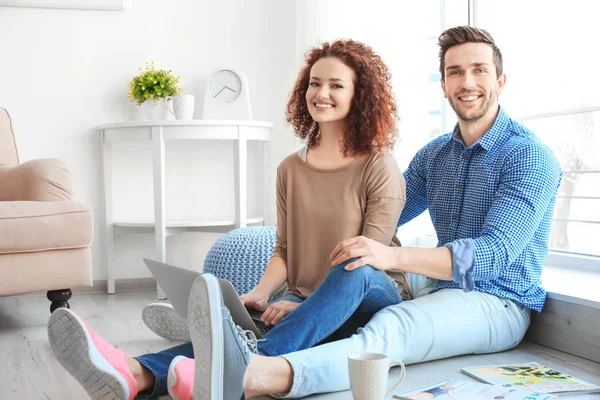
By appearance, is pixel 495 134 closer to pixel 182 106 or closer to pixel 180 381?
pixel 180 381

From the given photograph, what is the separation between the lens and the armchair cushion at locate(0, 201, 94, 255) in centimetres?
245

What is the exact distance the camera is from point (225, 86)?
355cm

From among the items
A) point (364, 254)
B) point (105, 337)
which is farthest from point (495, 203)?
point (105, 337)

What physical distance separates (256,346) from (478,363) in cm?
63

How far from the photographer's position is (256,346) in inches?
61.4

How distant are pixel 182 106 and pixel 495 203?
6.50 ft

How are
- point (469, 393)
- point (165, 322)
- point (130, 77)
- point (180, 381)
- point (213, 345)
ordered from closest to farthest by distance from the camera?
point (213, 345), point (180, 381), point (469, 393), point (165, 322), point (130, 77)

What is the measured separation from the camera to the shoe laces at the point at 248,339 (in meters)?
1.47

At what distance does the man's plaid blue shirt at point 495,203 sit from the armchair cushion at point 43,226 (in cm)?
119

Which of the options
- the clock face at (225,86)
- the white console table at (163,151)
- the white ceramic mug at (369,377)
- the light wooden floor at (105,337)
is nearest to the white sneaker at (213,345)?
the white ceramic mug at (369,377)

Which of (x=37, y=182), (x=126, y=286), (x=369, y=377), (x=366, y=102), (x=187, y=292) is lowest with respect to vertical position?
(x=126, y=286)

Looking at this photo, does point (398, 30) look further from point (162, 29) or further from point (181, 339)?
point (181, 339)

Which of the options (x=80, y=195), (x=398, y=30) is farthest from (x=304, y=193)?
(x=80, y=195)

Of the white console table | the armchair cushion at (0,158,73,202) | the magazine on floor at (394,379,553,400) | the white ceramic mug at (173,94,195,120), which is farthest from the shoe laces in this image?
the white ceramic mug at (173,94,195,120)
